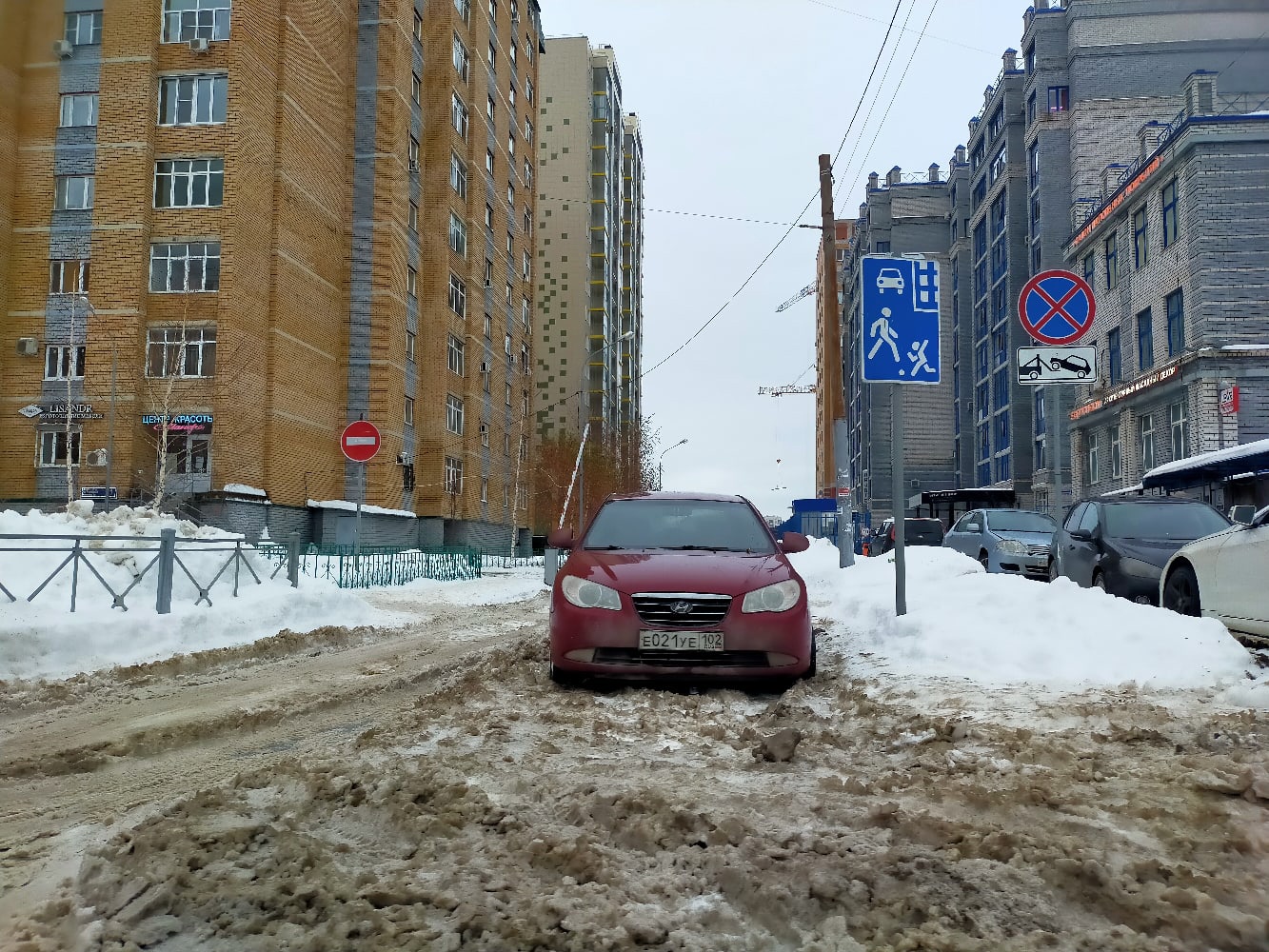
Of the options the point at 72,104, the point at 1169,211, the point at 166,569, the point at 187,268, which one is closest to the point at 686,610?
the point at 72,104

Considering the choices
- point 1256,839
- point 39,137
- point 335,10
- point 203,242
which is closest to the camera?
point 39,137

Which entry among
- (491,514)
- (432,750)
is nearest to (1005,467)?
(491,514)

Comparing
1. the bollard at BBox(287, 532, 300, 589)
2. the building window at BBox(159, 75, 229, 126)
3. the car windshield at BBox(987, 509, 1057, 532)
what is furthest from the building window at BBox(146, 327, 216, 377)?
the car windshield at BBox(987, 509, 1057, 532)

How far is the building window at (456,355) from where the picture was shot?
1604 inches

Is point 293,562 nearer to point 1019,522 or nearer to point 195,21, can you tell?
point 1019,522

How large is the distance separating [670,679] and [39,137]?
4888mm

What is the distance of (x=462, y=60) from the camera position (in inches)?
1666

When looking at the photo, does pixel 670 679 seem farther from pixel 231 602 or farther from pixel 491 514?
pixel 491 514

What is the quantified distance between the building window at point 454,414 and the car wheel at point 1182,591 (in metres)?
33.5

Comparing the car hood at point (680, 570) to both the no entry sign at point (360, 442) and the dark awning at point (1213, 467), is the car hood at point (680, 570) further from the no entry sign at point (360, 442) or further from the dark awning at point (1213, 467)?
the dark awning at point (1213, 467)

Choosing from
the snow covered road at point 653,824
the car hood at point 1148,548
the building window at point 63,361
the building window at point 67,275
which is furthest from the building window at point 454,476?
the snow covered road at point 653,824

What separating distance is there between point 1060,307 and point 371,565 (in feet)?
47.2

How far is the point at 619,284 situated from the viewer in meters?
89.4

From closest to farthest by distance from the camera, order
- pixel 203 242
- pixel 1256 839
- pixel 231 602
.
Result: pixel 1256 839 → pixel 231 602 → pixel 203 242
